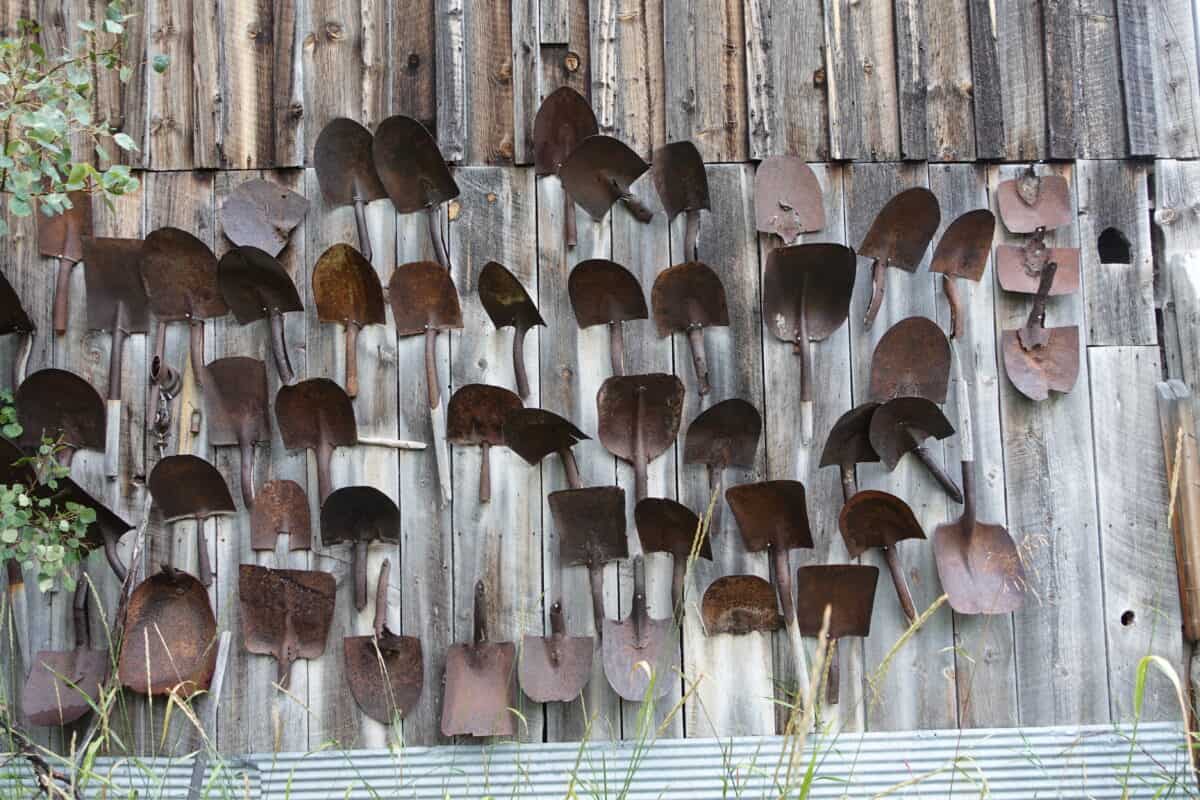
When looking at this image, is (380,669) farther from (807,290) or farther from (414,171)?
(807,290)

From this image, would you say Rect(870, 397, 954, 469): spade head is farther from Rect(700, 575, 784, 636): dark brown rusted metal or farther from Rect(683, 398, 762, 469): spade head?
Rect(700, 575, 784, 636): dark brown rusted metal

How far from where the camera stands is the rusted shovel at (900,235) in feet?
11.3

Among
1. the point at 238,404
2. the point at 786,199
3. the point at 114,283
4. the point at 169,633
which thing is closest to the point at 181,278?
the point at 114,283

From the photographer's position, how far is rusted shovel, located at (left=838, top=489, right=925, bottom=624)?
10.6ft

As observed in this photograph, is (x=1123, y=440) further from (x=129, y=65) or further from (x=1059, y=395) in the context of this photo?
(x=129, y=65)

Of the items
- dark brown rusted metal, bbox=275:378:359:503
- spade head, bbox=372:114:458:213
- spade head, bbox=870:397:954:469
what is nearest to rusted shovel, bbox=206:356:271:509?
dark brown rusted metal, bbox=275:378:359:503

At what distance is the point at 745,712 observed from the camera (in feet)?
10.7

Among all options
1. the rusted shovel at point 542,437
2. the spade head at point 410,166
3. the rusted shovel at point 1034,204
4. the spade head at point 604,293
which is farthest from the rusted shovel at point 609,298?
the rusted shovel at point 1034,204

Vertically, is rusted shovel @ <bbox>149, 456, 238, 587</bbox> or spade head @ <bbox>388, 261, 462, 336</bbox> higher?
spade head @ <bbox>388, 261, 462, 336</bbox>

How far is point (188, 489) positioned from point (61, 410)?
1.44ft

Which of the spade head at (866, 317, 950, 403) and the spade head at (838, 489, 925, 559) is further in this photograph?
the spade head at (866, 317, 950, 403)

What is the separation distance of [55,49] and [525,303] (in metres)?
1.64

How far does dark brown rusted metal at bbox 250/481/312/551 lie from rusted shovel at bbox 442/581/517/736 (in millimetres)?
516

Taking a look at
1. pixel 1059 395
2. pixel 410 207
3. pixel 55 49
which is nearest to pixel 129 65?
pixel 55 49
